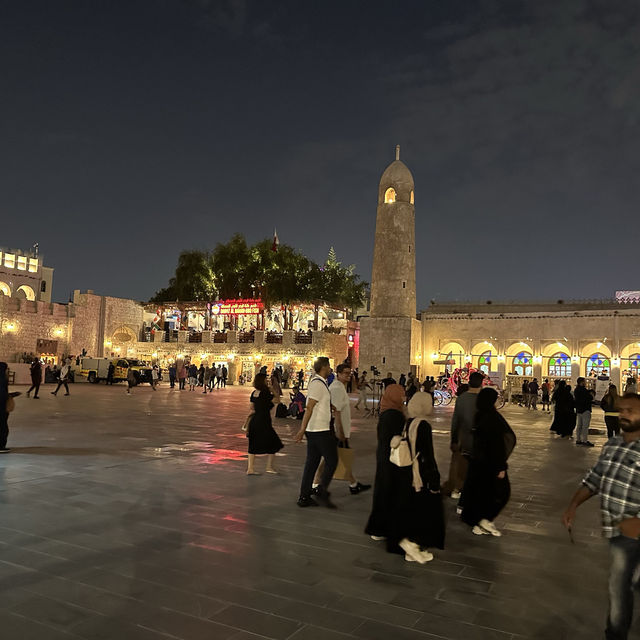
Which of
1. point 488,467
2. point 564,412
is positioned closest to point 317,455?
point 488,467

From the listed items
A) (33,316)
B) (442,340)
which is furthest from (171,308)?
(442,340)

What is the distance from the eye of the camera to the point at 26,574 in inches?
146

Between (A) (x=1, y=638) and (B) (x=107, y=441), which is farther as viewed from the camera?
(B) (x=107, y=441)

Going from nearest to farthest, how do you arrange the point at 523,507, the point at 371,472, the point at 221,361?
the point at 523,507
the point at 371,472
the point at 221,361

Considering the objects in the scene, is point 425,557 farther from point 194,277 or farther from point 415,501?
point 194,277

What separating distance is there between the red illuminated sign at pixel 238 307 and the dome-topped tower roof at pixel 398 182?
11.9 meters

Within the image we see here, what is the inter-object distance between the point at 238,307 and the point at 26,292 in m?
25.6

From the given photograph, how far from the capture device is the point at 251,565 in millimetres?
3982

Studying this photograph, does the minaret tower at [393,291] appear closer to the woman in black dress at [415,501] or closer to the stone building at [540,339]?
the stone building at [540,339]

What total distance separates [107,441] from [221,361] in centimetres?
3127

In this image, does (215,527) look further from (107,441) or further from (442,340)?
(442,340)

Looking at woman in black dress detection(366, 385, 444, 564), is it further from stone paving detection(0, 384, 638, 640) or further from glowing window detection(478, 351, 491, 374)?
glowing window detection(478, 351, 491, 374)

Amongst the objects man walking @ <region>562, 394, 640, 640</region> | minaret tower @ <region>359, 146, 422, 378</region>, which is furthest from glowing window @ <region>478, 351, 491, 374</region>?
man walking @ <region>562, 394, 640, 640</region>

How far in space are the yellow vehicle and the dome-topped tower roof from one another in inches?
692
